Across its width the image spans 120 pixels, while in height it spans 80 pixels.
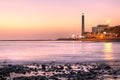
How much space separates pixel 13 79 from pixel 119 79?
25.7ft

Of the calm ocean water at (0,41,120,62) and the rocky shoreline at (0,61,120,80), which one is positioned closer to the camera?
the rocky shoreline at (0,61,120,80)

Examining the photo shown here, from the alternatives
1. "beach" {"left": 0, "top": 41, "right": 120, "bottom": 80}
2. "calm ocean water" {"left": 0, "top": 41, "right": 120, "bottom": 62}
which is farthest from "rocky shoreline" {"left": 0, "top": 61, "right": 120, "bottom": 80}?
"calm ocean water" {"left": 0, "top": 41, "right": 120, "bottom": 62}

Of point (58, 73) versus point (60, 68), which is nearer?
point (58, 73)

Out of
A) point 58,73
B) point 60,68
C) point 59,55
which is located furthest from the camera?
point 59,55

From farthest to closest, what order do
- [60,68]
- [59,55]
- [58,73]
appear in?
A: 1. [59,55]
2. [60,68]
3. [58,73]

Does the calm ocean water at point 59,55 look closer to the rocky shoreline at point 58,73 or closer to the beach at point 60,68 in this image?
the beach at point 60,68

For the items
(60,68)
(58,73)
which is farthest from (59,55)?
(58,73)

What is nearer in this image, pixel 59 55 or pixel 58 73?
pixel 58 73

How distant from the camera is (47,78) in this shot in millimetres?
24609

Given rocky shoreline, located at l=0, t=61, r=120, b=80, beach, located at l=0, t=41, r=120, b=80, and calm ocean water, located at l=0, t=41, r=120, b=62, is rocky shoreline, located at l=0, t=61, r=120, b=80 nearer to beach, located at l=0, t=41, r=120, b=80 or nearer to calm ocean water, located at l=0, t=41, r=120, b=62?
beach, located at l=0, t=41, r=120, b=80

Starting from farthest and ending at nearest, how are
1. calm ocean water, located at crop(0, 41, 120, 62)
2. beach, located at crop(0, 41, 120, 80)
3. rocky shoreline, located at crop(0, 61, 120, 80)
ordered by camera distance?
calm ocean water, located at crop(0, 41, 120, 62) → beach, located at crop(0, 41, 120, 80) → rocky shoreline, located at crop(0, 61, 120, 80)

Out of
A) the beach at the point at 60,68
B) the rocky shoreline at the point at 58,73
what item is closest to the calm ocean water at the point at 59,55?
the beach at the point at 60,68

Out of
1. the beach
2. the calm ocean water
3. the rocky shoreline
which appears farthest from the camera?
the calm ocean water

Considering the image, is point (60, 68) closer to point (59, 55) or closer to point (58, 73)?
point (58, 73)
